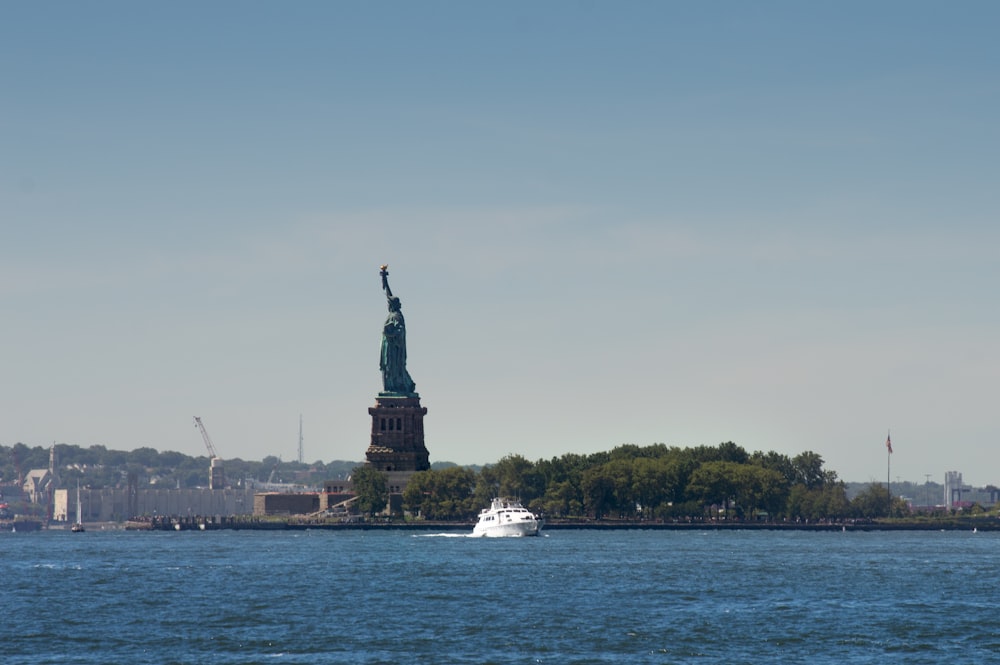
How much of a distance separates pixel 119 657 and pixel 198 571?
247ft

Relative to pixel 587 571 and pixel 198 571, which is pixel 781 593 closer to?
pixel 587 571

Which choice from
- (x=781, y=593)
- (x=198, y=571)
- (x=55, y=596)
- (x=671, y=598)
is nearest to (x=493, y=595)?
(x=671, y=598)

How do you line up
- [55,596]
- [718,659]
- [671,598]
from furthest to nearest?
[55,596], [671,598], [718,659]

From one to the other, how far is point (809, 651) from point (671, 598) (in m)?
33.4

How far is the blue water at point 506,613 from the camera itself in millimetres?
96188

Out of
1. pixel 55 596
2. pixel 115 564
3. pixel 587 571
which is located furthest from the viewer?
pixel 115 564

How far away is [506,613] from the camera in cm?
11769

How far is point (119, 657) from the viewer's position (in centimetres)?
9481

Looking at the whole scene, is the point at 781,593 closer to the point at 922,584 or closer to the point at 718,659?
the point at 922,584

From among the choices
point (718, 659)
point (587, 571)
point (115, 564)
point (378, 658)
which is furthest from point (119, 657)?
point (115, 564)

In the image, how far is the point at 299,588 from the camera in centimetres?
14162

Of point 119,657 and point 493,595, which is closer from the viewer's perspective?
point 119,657

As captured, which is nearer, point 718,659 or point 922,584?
point 718,659

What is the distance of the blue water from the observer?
3787 inches
